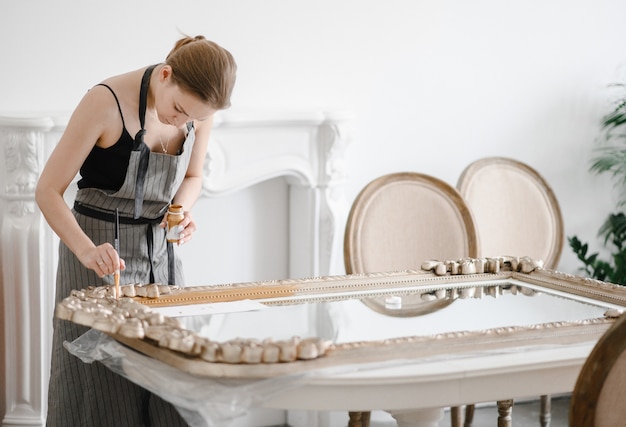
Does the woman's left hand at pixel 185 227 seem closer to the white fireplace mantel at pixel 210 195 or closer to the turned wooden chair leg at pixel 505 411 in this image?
the white fireplace mantel at pixel 210 195

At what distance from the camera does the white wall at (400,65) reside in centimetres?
384

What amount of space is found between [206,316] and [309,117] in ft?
5.41

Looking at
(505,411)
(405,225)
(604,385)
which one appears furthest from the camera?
(405,225)

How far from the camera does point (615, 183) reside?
5.02 m

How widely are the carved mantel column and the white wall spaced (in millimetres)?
231

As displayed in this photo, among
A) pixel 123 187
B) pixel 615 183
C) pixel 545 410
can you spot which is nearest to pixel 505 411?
pixel 545 410

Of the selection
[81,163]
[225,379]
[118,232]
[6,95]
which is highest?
[6,95]

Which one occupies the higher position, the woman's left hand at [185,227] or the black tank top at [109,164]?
the black tank top at [109,164]

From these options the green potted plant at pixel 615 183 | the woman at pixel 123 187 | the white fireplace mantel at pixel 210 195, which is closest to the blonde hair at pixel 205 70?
the woman at pixel 123 187

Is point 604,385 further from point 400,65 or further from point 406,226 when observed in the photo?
point 400,65

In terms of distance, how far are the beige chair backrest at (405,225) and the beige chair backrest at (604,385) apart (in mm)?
1562

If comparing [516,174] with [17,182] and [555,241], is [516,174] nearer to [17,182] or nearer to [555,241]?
[555,241]

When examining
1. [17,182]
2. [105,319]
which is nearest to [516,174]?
[17,182]

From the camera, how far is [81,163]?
2838 millimetres
